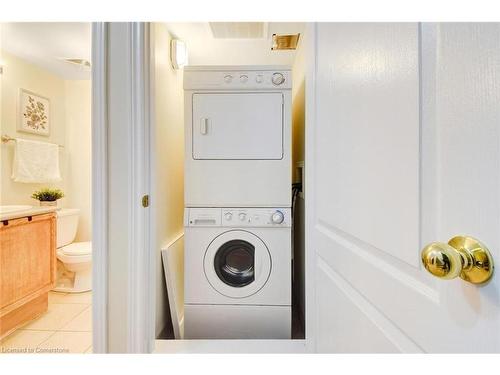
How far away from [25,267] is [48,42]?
1.90m

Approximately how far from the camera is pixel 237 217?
1.68 meters

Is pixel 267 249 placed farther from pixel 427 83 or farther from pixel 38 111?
pixel 38 111

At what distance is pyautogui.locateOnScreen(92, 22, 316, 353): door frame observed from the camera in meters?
1.13

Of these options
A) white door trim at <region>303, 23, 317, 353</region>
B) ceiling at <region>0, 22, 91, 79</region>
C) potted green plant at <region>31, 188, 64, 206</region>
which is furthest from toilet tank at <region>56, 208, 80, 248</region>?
→ white door trim at <region>303, 23, 317, 353</region>

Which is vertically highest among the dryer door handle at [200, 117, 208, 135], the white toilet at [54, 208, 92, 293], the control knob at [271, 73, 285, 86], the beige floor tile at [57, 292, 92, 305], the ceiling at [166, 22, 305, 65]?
the ceiling at [166, 22, 305, 65]

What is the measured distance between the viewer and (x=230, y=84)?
1.67 m

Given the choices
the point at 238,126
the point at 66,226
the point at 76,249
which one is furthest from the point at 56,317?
the point at 238,126

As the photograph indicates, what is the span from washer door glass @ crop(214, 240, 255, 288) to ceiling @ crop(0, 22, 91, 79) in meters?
1.90

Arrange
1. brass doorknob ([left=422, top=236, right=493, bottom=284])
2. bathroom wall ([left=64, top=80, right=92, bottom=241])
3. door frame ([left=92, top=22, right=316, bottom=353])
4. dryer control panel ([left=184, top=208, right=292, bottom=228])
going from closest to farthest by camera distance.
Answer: brass doorknob ([left=422, top=236, right=493, bottom=284]), door frame ([left=92, top=22, right=316, bottom=353]), dryer control panel ([left=184, top=208, right=292, bottom=228]), bathroom wall ([left=64, top=80, right=92, bottom=241])

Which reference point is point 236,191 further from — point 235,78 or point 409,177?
point 409,177

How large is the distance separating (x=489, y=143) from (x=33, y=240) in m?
2.57

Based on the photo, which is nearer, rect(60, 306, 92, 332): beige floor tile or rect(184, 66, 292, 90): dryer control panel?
rect(184, 66, 292, 90): dryer control panel

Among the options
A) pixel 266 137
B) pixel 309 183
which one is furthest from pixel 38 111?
pixel 309 183

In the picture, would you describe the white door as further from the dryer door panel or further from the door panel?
the dryer door panel
